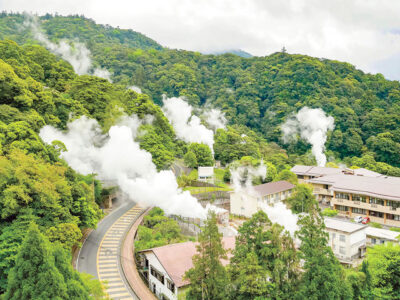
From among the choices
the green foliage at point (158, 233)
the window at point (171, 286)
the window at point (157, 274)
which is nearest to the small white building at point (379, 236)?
the green foliage at point (158, 233)

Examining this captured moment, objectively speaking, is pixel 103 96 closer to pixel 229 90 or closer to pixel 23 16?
pixel 229 90

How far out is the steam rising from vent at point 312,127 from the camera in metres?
50.0

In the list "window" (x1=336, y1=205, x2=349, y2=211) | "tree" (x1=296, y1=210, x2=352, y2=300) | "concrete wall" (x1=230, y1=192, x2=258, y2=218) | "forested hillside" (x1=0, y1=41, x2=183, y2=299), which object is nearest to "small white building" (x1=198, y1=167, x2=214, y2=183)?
"forested hillside" (x1=0, y1=41, x2=183, y2=299)

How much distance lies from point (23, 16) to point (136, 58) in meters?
52.6

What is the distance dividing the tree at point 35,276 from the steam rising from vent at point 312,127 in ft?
146

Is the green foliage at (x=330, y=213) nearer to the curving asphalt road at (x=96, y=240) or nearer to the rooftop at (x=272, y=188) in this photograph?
the rooftop at (x=272, y=188)

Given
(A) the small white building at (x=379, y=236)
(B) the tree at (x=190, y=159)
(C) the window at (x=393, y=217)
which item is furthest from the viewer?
(B) the tree at (x=190, y=159)

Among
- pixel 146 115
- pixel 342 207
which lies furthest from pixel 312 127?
pixel 146 115

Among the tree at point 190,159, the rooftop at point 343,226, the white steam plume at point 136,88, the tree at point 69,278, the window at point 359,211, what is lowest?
the window at point 359,211

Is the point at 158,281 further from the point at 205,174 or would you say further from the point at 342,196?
the point at 342,196

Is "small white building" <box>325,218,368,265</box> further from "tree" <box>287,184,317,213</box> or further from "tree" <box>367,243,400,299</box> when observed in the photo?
"tree" <box>367,243,400,299</box>

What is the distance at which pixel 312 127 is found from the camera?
52.6 metres

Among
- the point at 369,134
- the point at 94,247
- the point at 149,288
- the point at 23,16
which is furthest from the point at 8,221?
the point at 23,16

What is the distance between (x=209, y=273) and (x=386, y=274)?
30.9 ft
